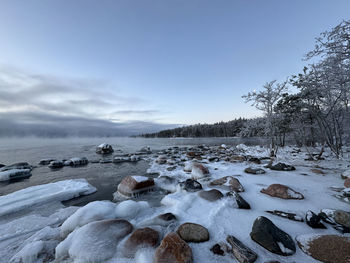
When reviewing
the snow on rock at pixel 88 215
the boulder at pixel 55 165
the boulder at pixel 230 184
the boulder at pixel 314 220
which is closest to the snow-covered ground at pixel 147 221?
the snow on rock at pixel 88 215

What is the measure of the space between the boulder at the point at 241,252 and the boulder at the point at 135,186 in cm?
427

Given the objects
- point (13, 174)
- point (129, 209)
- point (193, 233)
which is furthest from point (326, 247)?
point (13, 174)

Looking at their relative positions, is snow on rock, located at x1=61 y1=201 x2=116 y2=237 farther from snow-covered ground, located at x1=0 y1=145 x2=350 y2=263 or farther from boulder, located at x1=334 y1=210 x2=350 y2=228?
boulder, located at x1=334 y1=210 x2=350 y2=228

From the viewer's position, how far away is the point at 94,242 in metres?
2.62

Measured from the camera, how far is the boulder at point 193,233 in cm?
264

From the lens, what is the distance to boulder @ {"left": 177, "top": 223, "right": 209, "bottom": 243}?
264 cm

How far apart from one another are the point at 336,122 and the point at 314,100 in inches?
93.6

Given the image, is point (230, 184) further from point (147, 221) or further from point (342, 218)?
point (147, 221)

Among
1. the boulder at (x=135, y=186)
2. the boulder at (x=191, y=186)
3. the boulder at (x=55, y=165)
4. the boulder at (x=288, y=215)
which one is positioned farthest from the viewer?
the boulder at (x=55, y=165)

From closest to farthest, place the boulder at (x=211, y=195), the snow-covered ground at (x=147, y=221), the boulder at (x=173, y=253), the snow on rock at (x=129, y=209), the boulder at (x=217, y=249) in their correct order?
the boulder at (x=173, y=253) < the boulder at (x=217, y=249) < the snow-covered ground at (x=147, y=221) < the snow on rock at (x=129, y=209) < the boulder at (x=211, y=195)

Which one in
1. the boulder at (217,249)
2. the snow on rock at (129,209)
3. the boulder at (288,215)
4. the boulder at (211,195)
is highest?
the boulder at (288,215)

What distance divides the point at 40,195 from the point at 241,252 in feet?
26.1

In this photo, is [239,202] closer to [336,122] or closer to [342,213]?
[342,213]

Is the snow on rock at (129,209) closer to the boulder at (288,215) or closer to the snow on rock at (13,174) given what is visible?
the boulder at (288,215)
